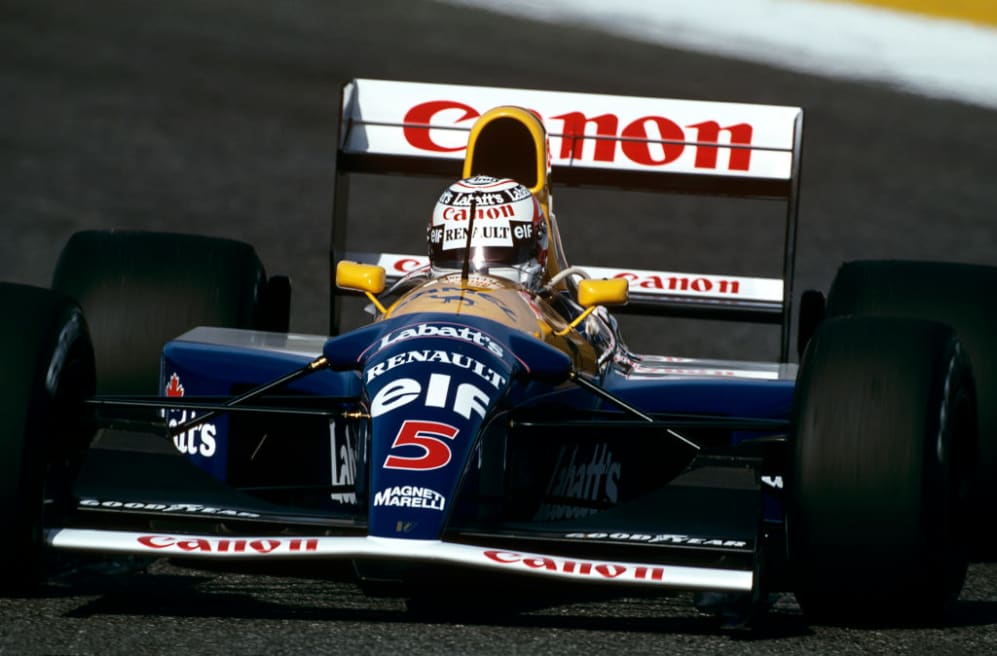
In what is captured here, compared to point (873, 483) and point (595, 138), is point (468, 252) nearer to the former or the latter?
point (873, 483)

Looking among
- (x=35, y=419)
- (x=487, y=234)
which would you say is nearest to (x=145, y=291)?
(x=487, y=234)

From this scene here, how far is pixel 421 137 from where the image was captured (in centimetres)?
823

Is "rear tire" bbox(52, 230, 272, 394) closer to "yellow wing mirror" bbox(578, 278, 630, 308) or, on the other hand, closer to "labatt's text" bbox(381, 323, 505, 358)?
"yellow wing mirror" bbox(578, 278, 630, 308)

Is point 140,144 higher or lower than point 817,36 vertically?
lower

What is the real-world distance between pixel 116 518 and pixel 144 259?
4.41ft

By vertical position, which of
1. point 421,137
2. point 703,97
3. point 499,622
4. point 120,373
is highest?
point 703,97

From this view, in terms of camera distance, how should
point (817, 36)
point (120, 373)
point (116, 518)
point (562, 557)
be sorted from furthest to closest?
1. point (817, 36)
2. point (120, 373)
3. point (116, 518)
4. point (562, 557)

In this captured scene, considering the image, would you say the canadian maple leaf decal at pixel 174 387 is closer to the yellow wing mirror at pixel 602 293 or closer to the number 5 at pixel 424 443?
the yellow wing mirror at pixel 602 293

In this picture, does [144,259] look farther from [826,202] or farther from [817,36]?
[817,36]

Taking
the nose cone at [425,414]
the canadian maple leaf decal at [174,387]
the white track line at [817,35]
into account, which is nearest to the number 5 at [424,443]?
the nose cone at [425,414]

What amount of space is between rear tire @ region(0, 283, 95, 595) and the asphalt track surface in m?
0.18

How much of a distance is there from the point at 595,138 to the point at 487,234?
1936mm

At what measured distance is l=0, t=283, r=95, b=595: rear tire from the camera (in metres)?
4.86

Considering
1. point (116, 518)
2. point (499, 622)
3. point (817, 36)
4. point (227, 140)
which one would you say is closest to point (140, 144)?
point (227, 140)
